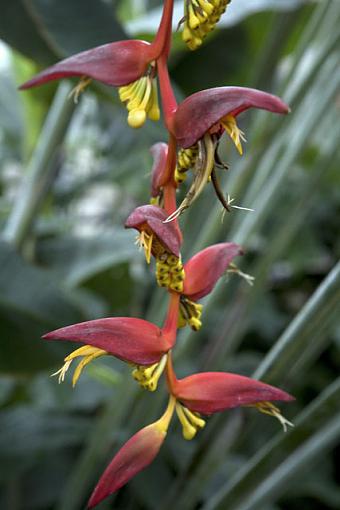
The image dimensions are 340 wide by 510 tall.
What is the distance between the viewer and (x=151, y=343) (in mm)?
194

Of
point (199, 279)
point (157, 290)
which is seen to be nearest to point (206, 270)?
point (199, 279)

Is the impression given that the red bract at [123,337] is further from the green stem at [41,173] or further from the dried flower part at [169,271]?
the green stem at [41,173]

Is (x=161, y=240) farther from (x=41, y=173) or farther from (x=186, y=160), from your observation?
(x=41, y=173)

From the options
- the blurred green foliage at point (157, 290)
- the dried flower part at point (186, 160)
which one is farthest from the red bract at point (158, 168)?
the blurred green foliage at point (157, 290)

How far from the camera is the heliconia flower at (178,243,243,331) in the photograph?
0.21m

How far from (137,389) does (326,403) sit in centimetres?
18

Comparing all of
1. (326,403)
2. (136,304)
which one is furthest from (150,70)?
(136,304)

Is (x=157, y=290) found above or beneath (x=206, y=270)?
beneath

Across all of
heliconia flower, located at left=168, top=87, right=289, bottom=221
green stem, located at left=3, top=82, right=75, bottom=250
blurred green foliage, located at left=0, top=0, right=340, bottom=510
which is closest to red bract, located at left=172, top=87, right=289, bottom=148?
heliconia flower, located at left=168, top=87, right=289, bottom=221

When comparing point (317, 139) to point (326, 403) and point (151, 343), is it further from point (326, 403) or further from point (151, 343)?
point (151, 343)

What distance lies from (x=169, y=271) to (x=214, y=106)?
5 centimetres

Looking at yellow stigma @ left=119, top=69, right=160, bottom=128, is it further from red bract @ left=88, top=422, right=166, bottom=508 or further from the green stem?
the green stem

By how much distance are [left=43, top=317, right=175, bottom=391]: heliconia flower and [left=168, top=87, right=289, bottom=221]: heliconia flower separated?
3 centimetres

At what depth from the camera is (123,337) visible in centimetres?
19
